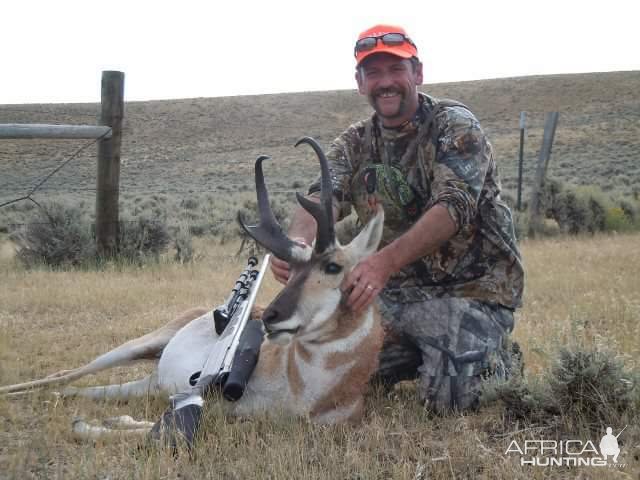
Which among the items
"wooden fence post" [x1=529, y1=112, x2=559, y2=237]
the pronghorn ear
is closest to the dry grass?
the pronghorn ear

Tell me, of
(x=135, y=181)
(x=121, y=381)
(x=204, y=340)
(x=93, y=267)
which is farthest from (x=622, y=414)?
(x=135, y=181)

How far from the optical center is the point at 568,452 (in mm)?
3465

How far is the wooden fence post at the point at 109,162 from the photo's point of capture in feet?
30.2

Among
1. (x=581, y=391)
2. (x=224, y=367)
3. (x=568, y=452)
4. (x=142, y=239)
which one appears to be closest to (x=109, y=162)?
(x=142, y=239)

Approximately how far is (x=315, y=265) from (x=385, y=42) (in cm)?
171

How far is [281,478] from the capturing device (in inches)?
124

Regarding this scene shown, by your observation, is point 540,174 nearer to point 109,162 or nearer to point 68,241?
point 109,162

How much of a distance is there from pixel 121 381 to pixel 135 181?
35938 mm

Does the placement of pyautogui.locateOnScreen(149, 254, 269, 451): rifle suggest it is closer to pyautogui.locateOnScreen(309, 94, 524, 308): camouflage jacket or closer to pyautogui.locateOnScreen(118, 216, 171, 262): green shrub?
pyautogui.locateOnScreen(309, 94, 524, 308): camouflage jacket

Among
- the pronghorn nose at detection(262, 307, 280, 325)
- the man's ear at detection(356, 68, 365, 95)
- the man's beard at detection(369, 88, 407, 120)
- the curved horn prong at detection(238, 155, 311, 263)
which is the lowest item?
the pronghorn nose at detection(262, 307, 280, 325)

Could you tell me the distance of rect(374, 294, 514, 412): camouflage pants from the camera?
4.37m

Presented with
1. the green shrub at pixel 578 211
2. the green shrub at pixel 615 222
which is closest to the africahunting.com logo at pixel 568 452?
the green shrub at pixel 578 211

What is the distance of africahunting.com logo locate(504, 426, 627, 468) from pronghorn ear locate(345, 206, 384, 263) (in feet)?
4.40

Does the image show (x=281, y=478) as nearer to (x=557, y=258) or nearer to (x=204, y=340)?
(x=204, y=340)
